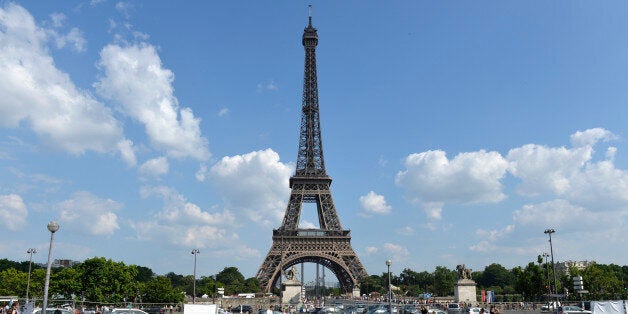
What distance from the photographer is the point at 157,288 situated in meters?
72.6

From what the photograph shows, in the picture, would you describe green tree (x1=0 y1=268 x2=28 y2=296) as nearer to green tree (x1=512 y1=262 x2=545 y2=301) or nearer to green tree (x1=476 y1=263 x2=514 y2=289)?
green tree (x1=512 y1=262 x2=545 y2=301)

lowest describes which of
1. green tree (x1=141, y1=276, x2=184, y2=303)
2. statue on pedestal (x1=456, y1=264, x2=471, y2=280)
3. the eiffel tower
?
green tree (x1=141, y1=276, x2=184, y2=303)

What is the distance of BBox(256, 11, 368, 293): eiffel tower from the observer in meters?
93.0

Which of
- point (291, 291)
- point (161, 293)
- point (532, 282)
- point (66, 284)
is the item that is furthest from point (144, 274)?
point (532, 282)

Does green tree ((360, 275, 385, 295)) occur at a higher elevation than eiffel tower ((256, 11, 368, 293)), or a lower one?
lower

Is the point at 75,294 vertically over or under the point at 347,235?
under

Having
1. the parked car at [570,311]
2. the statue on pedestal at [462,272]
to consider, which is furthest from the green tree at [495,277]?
the parked car at [570,311]

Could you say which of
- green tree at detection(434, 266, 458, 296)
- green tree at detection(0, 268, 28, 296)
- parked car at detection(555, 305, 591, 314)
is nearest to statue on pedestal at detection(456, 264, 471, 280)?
parked car at detection(555, 305, 591, 314)

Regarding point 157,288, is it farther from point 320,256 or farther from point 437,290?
point 437,290

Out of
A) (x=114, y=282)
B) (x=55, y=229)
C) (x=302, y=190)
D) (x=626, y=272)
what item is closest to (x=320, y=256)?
(x=302, y=190)

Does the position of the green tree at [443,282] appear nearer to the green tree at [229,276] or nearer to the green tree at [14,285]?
the green tree at [229,276]

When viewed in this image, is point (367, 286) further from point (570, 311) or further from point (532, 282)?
point (570, 311)

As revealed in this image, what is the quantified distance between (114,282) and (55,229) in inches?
1947

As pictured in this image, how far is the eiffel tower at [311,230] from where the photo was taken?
3661 inches
